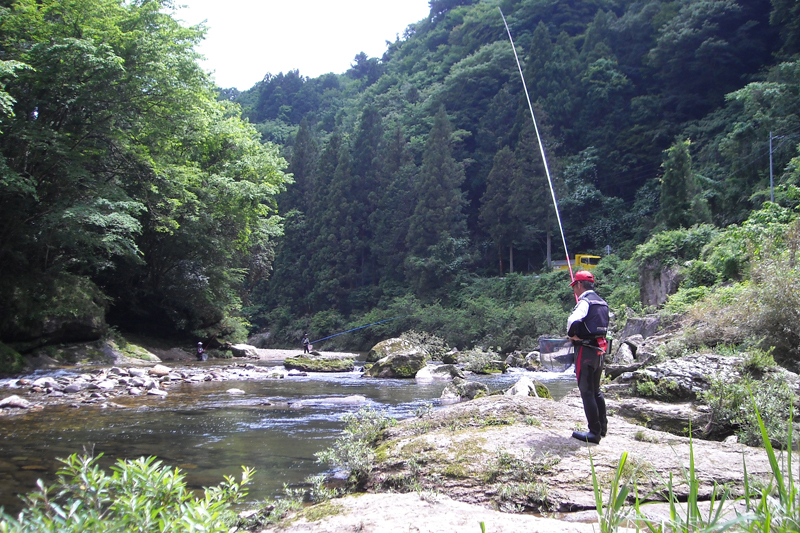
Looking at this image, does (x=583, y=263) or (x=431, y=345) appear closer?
(x=431, y=345)

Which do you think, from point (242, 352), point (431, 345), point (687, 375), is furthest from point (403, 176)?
point (687, 375)

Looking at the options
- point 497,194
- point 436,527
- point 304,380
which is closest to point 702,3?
point 497,194

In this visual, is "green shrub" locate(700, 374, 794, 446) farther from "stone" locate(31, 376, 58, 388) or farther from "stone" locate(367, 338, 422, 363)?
"stone" locate(367, 338, 422, 363)

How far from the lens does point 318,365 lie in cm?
1764

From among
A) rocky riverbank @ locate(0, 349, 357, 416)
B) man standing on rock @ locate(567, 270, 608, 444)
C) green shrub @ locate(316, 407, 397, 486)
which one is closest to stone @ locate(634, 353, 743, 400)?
man standing on rock @ locate(567, 270, 608, 444)

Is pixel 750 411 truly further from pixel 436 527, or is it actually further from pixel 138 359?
pixel 138 359

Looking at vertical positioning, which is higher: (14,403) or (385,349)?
(14,403)

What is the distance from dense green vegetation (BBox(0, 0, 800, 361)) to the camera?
13.4 metres

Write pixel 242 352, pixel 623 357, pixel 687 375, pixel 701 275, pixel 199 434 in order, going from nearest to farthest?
pixel 687 375 < pixel 199 434 < pixel 623 357 < pixel 701 275 < pixel 242 352

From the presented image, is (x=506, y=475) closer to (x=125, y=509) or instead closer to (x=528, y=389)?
(x=125, y=509)

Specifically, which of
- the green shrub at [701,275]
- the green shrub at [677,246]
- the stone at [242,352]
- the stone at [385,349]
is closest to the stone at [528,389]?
the green shrub at [701,275]

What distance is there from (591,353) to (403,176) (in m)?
42.7

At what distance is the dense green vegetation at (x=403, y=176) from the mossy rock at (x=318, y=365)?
20.1ft

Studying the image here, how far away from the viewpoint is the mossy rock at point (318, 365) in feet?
57.4
